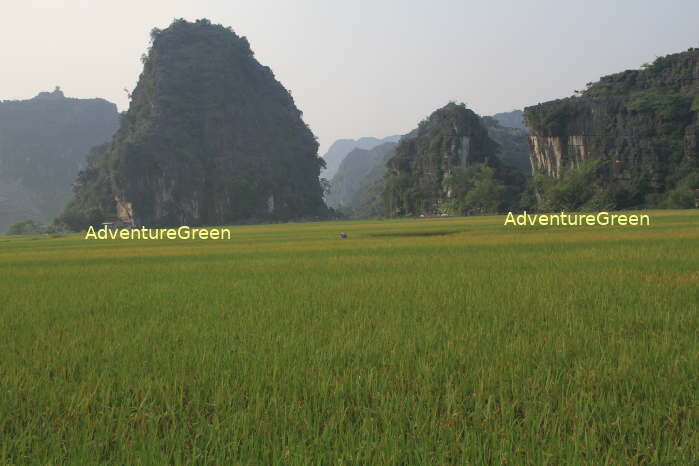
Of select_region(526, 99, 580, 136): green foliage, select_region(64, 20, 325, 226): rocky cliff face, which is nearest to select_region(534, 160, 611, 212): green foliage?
select_region(526, 99, 580, 136): green foliage

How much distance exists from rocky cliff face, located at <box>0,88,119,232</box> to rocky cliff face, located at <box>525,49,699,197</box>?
13899cm

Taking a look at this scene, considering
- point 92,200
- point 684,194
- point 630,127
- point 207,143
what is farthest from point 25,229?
point 684,194

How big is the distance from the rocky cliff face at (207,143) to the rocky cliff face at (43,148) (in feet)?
236

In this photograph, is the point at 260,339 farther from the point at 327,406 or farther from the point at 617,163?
the point at 617,163

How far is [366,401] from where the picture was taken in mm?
2635

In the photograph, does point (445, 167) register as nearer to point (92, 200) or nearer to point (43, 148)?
point (92, 200)

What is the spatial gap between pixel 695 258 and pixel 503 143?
107 meters

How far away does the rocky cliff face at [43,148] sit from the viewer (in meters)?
140

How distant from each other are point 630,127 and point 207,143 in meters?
72.3

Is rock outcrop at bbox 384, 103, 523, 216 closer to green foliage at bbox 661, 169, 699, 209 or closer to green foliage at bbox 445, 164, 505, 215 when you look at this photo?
green foliage at bbox 445, 164, 505, 215

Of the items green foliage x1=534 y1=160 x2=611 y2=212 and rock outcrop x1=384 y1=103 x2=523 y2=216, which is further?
rock outcrop x1=384 y1=103 x2=523 y2=216

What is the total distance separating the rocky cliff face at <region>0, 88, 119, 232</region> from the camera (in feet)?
459

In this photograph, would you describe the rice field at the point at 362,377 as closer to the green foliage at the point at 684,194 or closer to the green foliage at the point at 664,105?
the green foliage at the point at 684,194

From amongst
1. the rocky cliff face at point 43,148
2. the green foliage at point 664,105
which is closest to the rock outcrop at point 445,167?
the green foliage at point 664,105
